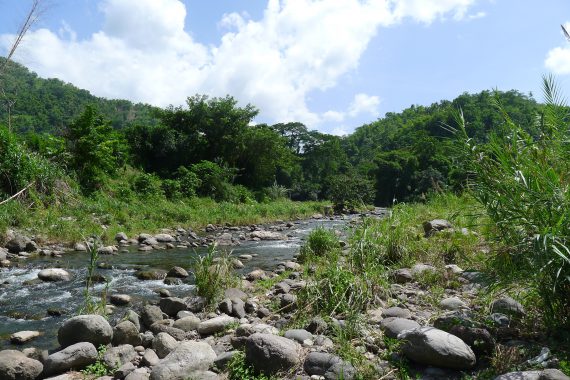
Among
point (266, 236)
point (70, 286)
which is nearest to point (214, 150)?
point (266, 236)

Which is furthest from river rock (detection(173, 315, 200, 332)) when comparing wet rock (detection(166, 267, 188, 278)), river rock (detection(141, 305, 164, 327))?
wet rock (detection(166, 267, 188, 278))

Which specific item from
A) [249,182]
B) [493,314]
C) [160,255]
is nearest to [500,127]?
[493,314]

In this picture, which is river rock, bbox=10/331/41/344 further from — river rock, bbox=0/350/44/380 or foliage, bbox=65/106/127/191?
foliage, bbox=65/106/127/191

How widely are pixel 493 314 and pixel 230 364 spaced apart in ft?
8.32

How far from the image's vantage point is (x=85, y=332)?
4777 mm

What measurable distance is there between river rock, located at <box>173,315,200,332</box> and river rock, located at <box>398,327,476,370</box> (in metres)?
2.83

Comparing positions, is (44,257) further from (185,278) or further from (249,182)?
(249,182)

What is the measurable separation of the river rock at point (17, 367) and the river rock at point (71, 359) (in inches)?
4.0

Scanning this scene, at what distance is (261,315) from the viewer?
575 centimetres

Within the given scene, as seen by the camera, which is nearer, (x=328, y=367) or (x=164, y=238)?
(x=328, y=367)

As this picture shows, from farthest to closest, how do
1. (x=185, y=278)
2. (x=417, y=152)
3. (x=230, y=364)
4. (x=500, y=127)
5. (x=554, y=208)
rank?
(x=417, y=152) < (x=185, y=278) < (x=500, y=127) < (x=230, y=364) < (x=554, y=208)

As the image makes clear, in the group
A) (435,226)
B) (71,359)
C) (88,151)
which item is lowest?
(71,359)

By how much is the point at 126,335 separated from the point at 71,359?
0.68 m

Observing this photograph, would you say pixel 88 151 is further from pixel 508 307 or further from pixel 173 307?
pixel 508 307
